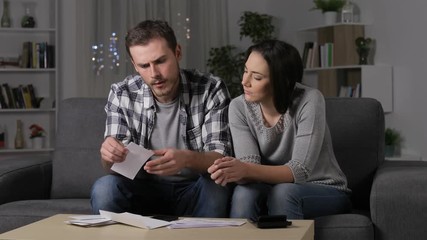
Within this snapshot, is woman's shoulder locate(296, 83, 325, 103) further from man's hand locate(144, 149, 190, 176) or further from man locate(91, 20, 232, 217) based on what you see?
man's hand locate(144, 149, 190, 176)

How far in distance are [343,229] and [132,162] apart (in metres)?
0.75

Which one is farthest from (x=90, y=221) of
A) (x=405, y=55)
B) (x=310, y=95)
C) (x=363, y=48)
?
(x=363, y=48)

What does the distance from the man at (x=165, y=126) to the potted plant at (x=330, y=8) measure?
3.27 m

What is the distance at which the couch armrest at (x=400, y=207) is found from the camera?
8.81ft

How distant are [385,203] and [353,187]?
0.45 meters

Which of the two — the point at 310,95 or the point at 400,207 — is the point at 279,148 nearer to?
the point at 310,95

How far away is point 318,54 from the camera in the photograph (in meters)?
6.40

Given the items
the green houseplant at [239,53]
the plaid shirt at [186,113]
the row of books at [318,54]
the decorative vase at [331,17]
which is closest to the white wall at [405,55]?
the decorative vase at [331,17]

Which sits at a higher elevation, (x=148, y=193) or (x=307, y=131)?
(x=307, y=131)

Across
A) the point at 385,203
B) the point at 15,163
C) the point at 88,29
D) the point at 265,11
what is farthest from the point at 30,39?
the point at 385,203

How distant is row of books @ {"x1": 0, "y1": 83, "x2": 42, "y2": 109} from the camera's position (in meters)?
6.89

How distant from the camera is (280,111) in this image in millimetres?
2834

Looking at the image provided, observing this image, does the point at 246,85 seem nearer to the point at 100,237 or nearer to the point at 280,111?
the point at 280,111

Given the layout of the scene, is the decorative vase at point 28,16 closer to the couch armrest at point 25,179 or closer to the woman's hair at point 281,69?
the couch armrest at point 25,179
